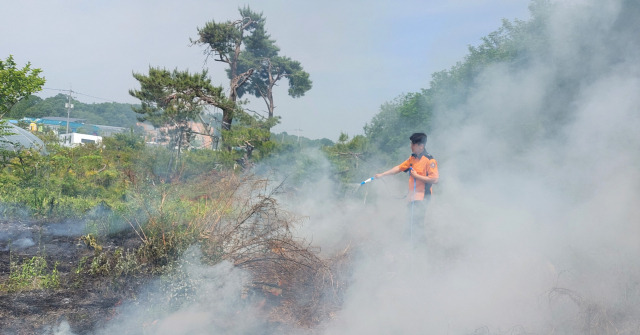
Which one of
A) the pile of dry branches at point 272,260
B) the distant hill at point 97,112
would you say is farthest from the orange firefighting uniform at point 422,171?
the distant hill at point 97,112

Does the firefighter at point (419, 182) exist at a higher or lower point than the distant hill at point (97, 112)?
lower

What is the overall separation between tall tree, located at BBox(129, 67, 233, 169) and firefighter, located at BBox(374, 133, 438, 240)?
9.54 metres

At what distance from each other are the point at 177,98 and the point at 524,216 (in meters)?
10.6

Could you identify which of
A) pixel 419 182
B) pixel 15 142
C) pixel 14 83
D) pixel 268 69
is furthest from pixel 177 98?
pixel 419 182

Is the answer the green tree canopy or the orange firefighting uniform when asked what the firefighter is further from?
the green tree canopy

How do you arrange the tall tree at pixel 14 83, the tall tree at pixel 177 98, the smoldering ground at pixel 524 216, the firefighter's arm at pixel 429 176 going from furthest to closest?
the tall tree at pixel 177 98
the tall tree at pixel 14 83
the firefighter's arm at pixel 429 176
the smoldering ground at pixel 524 216

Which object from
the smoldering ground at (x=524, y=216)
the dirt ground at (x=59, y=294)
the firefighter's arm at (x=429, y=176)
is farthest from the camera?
the firefighter's arm at (x=429, y=176)

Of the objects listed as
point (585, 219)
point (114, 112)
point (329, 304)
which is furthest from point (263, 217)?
point (114, 112)

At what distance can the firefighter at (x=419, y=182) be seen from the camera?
5.37m

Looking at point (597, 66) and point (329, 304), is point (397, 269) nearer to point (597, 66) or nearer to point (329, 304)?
point (329, 304)

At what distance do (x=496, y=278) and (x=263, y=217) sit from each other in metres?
2.75

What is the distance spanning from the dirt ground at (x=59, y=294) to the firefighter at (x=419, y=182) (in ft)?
10.6

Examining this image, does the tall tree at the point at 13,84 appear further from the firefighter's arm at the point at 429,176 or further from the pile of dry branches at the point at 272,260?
the firefighter's arm at the point at 429,176

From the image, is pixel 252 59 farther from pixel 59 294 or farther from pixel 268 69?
pixel 59 294
